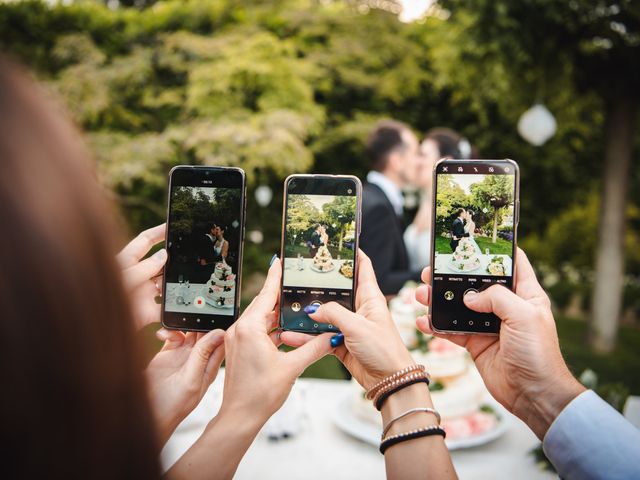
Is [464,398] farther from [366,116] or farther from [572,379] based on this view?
[366,116]

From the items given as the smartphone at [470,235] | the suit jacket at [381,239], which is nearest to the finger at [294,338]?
the smartphone at [470,235]

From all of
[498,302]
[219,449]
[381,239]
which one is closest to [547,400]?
[498,302]

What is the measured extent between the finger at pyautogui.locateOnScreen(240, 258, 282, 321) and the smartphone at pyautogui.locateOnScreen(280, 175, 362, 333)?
0.06 metres

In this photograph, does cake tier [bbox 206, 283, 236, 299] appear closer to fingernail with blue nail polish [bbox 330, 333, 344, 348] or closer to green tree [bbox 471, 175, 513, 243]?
fingernail with blue nail polish [bbox 330, 333, 344, 348]

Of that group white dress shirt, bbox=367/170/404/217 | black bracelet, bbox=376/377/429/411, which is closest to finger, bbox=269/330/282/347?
black bracelet, bbox=376/377/429/411

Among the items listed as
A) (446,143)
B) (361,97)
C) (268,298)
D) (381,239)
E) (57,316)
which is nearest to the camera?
(57,316)

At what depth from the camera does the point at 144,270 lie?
Result: 1.31m

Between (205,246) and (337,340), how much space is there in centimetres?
42

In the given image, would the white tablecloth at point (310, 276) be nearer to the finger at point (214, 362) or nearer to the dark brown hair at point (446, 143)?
the finger at point (214, 362)

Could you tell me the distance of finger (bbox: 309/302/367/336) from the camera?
46.2 inches

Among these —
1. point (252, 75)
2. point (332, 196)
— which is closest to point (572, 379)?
point (332, 196)

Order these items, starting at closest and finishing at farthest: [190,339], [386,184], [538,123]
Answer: [190,339], [386,184], [538,123]

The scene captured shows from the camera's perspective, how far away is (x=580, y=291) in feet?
29.8

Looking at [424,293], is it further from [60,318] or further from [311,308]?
[60,318]
